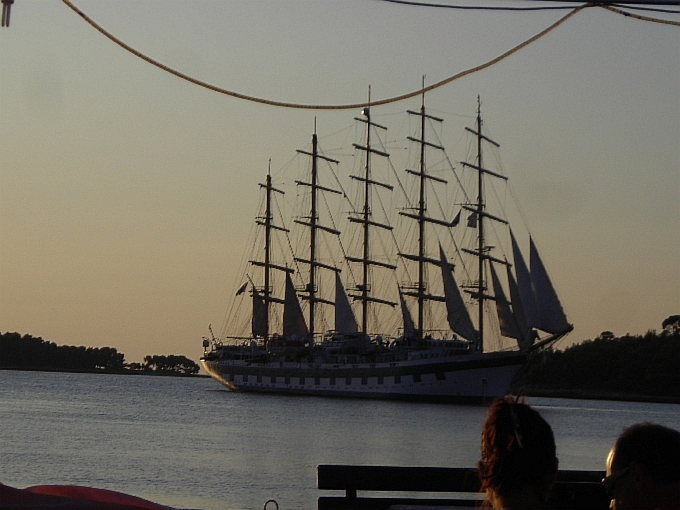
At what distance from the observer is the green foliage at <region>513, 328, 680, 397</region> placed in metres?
81.4

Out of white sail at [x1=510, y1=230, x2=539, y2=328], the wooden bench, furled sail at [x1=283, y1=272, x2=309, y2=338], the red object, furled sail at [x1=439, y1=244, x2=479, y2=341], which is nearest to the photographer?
the red object

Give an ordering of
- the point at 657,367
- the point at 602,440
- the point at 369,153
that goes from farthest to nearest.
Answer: the point at 657,367, the point at 369,153, the point at 602,440

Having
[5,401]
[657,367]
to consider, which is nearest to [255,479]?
[5,401]

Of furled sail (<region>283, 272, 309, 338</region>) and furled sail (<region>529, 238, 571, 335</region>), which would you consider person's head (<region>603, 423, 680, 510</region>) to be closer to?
furled sail (<region>529, 238, 571, 335</region>)

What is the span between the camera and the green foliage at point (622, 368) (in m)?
81.4

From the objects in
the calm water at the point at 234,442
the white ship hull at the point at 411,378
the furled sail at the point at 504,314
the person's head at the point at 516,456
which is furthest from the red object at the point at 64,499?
the white ship hull at the point at 411,378

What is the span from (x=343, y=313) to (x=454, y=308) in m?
7.11

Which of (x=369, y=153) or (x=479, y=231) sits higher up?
(x=369, y=153)

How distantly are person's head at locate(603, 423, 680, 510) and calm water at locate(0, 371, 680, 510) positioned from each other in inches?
654

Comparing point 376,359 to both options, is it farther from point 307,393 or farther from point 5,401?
point 5,401

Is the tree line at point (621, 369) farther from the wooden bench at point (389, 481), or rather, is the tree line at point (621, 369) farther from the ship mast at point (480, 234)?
the wooden bench at point (389, 481)

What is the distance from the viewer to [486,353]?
210 feet

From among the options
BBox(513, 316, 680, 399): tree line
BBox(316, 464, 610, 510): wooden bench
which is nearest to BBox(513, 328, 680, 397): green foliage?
BBox(513, 316, 680, 399): tree line

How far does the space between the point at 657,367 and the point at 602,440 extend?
137 feet
